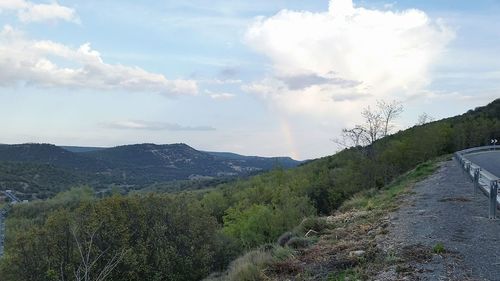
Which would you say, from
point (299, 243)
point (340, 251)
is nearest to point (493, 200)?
point (340, 251)

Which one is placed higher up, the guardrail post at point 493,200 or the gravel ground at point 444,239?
the guardrail post at point 493,200

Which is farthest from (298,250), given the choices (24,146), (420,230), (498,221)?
(24,146)

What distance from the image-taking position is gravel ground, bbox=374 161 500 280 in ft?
25.1

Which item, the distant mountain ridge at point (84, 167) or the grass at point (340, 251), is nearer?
the grass at point (340, 251)

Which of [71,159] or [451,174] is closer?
[451,174]

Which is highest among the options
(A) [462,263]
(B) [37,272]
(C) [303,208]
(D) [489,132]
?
(D) [489,132]

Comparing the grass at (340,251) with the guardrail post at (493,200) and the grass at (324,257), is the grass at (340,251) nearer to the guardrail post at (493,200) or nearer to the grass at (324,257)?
the grass at (324,257)

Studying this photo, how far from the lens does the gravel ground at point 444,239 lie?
25.1 ft

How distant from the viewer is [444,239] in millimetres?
9930

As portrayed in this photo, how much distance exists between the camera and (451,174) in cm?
2520

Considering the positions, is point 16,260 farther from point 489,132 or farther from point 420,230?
point 489,132

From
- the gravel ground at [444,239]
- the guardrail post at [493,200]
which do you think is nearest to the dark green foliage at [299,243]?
the gravel ground at [444,239]

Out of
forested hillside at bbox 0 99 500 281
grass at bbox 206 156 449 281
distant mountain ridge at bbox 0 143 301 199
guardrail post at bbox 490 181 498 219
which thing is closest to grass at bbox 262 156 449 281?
grass at bbox 206 156 449 281

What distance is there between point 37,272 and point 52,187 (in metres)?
105
